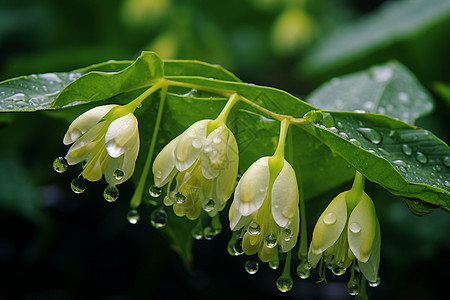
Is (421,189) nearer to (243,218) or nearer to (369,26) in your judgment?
(243,218)

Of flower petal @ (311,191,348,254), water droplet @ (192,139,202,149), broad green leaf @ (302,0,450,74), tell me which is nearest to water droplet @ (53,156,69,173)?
water droplet @ (192,139,202,149)

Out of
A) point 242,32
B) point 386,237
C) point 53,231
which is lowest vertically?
point 386,237

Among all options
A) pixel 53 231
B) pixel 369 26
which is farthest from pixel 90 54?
pixel 369 26

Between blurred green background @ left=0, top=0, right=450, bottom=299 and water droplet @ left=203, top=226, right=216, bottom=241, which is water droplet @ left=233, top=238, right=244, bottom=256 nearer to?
water droplet @ left=203, top=226, right=216, bottom=241

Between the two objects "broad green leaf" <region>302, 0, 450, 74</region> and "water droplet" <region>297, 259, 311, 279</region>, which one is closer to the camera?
"water droplet" <region>297, 259, 311, 279</region>

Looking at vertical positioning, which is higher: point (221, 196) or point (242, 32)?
point (242, 32)

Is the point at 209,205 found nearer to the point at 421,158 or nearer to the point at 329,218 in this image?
the point at 329,218
